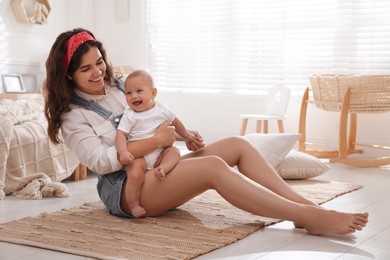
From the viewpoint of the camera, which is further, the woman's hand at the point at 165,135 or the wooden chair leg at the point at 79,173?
the wooden chair leg at the point at 79,173

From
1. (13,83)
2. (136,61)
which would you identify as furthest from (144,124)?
(136,61)

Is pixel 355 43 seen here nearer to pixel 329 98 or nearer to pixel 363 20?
pixel 363 20

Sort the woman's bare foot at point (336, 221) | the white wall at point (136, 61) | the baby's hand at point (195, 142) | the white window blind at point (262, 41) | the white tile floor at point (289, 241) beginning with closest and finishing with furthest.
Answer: the white tile floor at point (289, 241)
the woman's bare foot at point (336, 221)
the baby's hand at point (195, 142)
the white window blind at point (262, 41)
the white wall at point (136, 61)

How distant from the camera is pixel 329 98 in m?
5.04

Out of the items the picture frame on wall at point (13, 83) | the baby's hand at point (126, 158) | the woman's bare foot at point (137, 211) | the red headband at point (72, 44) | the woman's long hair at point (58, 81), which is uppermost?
the red headband at point (72, 44)

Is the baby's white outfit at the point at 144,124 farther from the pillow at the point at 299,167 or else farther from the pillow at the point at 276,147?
the pillow at the point at 299,167

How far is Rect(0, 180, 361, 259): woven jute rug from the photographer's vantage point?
2180 millimetres

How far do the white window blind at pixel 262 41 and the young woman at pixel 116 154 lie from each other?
10.1 feet

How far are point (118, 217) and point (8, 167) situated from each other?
1.00m

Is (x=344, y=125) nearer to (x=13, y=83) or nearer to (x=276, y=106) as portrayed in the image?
(x=276, y=106)

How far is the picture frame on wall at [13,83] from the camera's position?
5.92 meters

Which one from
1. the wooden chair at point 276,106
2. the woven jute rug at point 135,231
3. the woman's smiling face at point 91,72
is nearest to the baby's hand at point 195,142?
the woven jute rug at point 135,231

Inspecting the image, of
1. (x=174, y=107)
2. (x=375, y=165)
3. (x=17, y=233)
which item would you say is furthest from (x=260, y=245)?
(x=174, y=107)

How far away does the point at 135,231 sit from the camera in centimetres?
244
